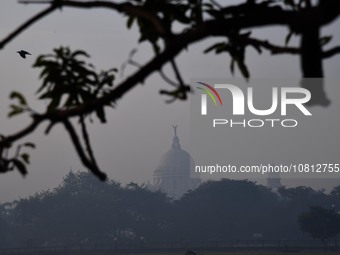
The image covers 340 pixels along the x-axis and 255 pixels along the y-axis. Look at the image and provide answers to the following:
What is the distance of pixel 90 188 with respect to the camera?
497 ft

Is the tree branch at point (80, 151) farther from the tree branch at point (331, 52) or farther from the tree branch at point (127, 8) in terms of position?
the tree branch at point (331, 52)

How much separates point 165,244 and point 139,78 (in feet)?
394

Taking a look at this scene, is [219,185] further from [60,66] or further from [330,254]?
[60,66]

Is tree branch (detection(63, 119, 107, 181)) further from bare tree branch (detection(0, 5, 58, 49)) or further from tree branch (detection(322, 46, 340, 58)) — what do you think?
tree branch (detection(322, 46, 340, 58))

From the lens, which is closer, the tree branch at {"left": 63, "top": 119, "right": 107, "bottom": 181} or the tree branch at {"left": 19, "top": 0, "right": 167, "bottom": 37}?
the tree branch at {"left": 63, "top": 119, "right": 107, "bottom": 181}

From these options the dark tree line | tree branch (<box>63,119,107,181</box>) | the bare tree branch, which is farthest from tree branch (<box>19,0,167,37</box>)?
the dark tree line

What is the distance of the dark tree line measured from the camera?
13200 cm

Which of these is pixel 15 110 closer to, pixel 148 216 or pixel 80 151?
pixel 80 151

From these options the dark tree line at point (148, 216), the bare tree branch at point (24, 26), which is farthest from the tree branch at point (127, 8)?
the dark tree line at point (148, 216)

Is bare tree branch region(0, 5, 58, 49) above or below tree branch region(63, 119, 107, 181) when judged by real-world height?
above

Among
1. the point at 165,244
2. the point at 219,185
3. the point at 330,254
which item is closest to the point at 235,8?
the point at 330,254

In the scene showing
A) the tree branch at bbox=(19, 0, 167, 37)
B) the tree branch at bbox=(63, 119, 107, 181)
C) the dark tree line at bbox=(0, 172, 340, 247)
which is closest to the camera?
the tree branch at bbox=(63, 119, 107, 181)

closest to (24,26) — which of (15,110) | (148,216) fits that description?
(15,110)

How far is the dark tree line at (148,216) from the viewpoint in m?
132
